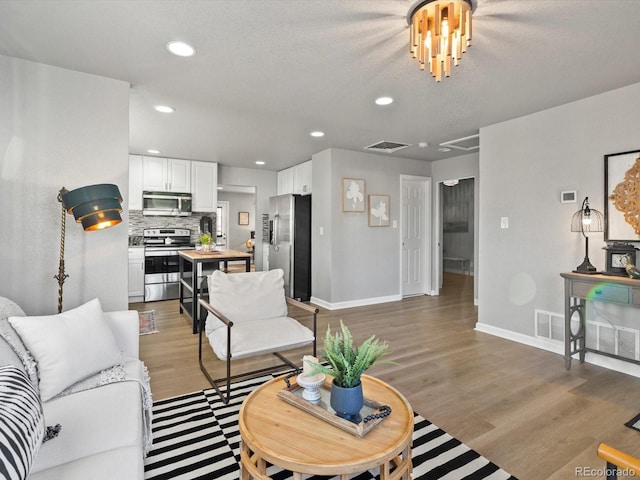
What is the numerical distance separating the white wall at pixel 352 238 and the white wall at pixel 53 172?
295cm

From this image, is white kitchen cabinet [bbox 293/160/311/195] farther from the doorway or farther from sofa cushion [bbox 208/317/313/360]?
the doorway

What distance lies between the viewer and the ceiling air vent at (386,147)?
194 inches

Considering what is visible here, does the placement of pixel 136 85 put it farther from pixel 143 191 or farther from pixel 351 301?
pixel 351 301

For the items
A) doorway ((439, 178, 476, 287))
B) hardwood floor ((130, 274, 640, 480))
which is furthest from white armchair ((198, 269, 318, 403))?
doorway ((439, 178, 476, 287))

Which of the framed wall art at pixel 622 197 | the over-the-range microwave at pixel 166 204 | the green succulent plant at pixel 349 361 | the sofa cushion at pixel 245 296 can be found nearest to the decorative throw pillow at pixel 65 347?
the sofa cushion at pixel 245 296

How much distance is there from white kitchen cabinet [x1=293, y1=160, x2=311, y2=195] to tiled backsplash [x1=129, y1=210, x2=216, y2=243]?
5.59 ft

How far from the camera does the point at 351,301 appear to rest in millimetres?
5324

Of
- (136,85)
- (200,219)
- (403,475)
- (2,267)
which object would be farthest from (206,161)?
(403,475)

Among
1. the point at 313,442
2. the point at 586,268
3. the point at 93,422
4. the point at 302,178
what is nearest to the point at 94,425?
the point at 93,422

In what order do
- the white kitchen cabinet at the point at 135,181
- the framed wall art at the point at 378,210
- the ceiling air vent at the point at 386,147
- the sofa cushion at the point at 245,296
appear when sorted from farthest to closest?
the white kitchen cabinet at the point at 135,181, the framed wall art at the point at 378,210, the ceiling air vent at the point at 386,147, the sofa cushion at the point at 245,296

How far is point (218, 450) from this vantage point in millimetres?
1888

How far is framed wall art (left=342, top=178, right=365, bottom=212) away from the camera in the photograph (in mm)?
5254

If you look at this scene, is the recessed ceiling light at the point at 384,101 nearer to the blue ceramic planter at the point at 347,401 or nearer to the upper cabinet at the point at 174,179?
the blue ceramic planter at the point at 347,401

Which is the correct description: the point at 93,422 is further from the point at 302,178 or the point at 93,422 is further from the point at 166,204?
the point at 302,178
